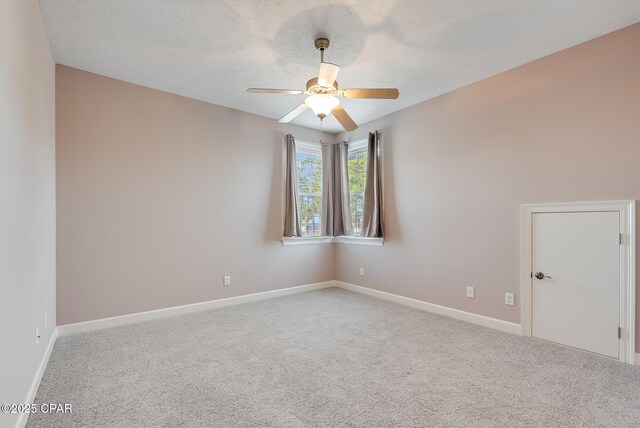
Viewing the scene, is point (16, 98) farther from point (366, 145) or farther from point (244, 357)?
point (366, 145)

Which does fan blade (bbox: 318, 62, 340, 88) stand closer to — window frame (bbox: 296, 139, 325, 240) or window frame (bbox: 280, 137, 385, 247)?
window frame (bbox: 280, 137, 385, 247)

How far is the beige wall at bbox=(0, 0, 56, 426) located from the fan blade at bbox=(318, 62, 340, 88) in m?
1.78

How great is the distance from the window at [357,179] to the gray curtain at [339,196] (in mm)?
68

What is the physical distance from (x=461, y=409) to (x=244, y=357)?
1.72 metres

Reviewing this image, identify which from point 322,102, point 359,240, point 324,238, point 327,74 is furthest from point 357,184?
point 327,74

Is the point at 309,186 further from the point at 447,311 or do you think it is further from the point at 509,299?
the point at 509,299

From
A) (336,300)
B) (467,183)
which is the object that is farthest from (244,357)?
(467,183)

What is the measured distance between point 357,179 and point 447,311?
2.43 metres

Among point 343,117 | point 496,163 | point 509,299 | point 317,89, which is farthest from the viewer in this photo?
point 496,163

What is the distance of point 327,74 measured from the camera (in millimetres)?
2365

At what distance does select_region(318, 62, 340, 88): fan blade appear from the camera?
7.52ft

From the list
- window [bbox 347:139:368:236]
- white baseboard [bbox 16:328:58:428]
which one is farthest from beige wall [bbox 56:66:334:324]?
window [bbox 347:139:368:236]

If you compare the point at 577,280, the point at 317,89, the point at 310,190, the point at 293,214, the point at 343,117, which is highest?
the point at 317,89

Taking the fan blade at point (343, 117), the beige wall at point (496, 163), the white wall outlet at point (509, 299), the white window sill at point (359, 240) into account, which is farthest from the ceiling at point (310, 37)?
the white wall outlet at point (509, 299)
